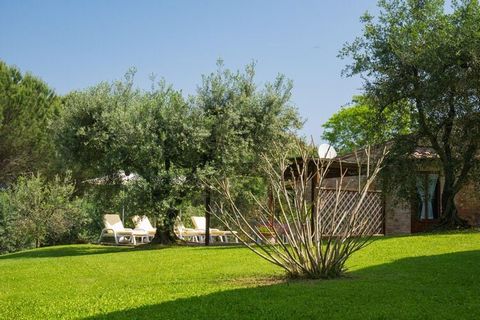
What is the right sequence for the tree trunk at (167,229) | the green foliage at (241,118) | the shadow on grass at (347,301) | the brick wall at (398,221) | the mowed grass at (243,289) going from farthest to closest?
the brick wall at (398,221) < the tree trunk at (167,229) < the green foliage at (241,118) < the mowed grass at (243,289) < the shadow on grass at (347,301)

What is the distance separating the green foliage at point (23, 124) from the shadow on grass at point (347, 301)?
21791 millimetres

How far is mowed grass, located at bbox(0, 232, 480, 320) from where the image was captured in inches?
222

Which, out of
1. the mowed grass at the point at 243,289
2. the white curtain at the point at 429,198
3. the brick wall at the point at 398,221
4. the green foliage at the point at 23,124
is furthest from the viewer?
the green foliage at the point at 23,124

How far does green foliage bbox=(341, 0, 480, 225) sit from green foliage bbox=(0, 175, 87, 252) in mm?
11571

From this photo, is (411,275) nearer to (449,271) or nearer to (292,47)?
(449,271)

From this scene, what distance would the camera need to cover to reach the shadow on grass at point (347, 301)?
214 inches

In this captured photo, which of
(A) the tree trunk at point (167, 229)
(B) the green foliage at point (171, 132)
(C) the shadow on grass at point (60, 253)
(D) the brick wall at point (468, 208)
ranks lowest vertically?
(C) the shadow on grass at point (60, 253)

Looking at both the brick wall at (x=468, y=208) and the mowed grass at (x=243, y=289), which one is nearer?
the mowed grass at (x=243, y=289)

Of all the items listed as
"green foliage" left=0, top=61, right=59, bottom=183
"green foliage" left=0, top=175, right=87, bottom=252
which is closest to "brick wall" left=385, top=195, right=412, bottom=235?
"green foliage" left=0, top=175, right=87, bottom=252

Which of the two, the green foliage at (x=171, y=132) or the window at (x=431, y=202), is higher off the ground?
the green foliage at (x=171, y=132)

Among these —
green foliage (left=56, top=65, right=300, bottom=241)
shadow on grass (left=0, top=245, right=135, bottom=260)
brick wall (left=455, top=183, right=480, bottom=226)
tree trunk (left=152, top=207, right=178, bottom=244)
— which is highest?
green foliage (left=56, top=65, right=300, bottom=241)

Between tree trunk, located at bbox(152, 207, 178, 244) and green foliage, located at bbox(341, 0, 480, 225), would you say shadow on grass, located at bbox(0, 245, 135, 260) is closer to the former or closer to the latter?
tree trunk, located at bbox(152, 207, 178, 244)

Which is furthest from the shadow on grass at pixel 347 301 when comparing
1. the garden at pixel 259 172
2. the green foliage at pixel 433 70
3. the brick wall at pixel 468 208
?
the brick wall at pixel 468 208

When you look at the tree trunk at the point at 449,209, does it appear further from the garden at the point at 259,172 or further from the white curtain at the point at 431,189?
the white curtain at the point at 431,189
